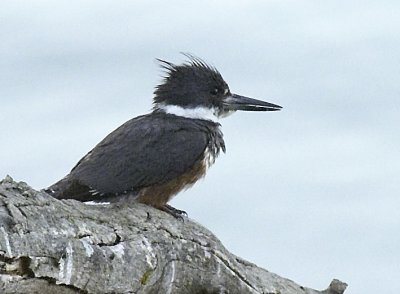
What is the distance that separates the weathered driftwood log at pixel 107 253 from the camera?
483cm

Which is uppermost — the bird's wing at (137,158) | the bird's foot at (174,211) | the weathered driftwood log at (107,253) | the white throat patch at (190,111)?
the white throat patch at (190,111)

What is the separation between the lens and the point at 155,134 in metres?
7.87

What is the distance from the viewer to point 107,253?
17.4 ft

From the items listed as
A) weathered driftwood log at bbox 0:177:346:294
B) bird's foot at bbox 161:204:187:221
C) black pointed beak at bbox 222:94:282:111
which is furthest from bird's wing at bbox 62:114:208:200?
Answer: black pointed beak at bbox 222:94:282:111

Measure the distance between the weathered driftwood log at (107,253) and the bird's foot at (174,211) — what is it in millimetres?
157

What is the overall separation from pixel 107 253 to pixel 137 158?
7.93ft

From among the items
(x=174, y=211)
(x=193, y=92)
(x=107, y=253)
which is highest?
(x=193, y=92)

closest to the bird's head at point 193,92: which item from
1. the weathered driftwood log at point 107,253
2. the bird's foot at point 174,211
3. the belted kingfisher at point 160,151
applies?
the belted kingfisher at point 160,151

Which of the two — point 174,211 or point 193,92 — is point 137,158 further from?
point 193,92

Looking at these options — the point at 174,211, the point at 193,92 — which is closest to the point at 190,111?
the point at 193,92

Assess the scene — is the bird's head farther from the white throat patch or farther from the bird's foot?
the bird's foot

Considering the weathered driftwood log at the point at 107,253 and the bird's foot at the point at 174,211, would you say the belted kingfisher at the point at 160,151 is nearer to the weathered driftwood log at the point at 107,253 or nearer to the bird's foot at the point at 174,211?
the bird's foot at the point at 174,211

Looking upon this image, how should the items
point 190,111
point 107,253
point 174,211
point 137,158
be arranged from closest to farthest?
point 107,253
point 174,211
point 137,158
point 190,111

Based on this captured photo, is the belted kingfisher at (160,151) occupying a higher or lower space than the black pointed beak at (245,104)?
lower
